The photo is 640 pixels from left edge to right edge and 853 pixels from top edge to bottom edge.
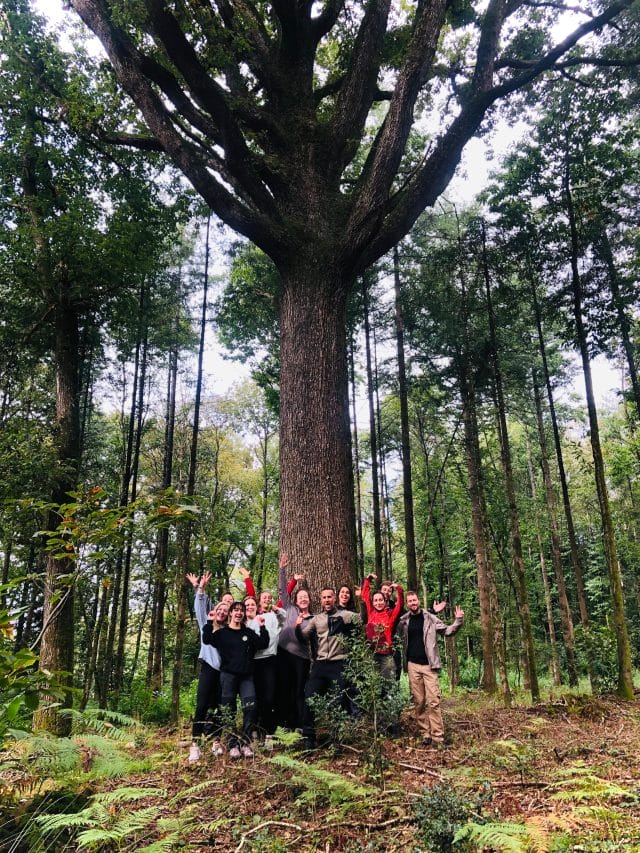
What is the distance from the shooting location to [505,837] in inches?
93.1

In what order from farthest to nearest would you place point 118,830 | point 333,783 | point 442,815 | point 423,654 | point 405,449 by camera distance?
point 405,449
point 423,654
point 333,783
point 442,815
point 118,830

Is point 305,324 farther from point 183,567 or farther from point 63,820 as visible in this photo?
point 183,567

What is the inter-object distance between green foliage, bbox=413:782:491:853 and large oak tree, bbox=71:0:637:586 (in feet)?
9.84

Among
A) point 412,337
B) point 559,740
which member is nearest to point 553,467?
point 412,337

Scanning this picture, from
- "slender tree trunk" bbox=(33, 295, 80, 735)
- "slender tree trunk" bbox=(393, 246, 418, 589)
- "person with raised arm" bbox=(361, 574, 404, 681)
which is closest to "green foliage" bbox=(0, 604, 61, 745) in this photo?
"person with raised arm" bbox=(361, 574, 404, 681)

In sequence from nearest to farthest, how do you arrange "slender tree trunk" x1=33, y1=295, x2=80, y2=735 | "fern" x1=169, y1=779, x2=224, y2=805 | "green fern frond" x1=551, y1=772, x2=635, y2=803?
1. "green fern frond" x1=551, y1=772, x2=635, y2=803
2. "fern" x1=169, y1=779, x2=224, y2=805
3. "slender tree trunk" x1=33, y1=295, x2=80, y2=735

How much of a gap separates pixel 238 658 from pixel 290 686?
34.1 inches

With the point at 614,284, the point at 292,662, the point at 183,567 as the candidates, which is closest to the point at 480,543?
the point at 614,284

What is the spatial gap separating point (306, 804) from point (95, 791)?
4.64 feet

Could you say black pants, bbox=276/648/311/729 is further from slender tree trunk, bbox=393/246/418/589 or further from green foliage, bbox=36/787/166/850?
slender tree trunk, bbox=393/246/418/589

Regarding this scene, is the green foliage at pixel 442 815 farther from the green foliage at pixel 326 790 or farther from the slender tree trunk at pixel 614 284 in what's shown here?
the slender tree trunk at pixel 614 284

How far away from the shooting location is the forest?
328 cm

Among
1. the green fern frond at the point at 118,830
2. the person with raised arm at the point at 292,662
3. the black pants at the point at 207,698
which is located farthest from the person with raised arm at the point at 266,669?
the green fern frond at the point at 118,830

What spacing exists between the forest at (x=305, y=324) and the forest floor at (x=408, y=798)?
0.02 m
